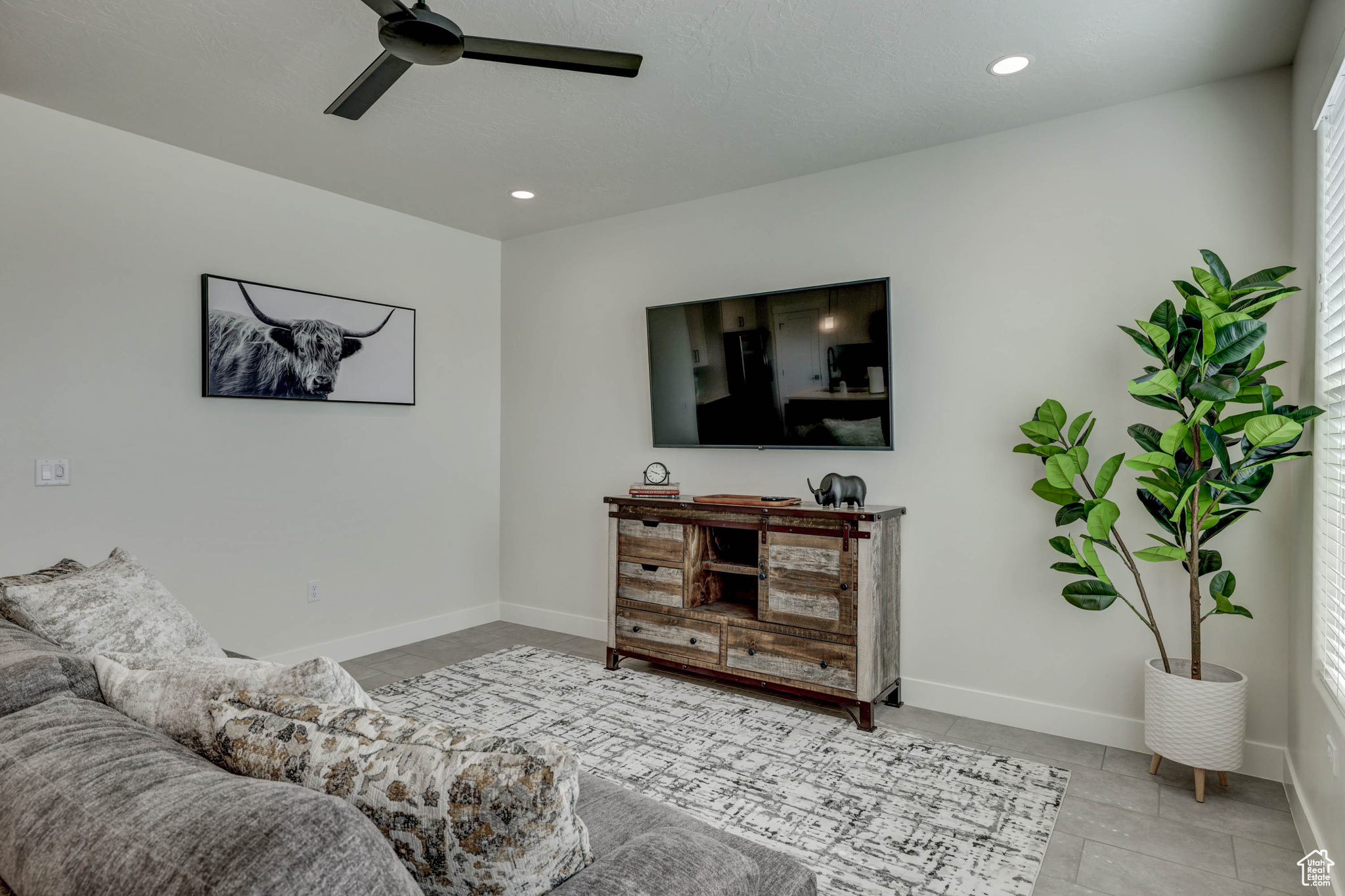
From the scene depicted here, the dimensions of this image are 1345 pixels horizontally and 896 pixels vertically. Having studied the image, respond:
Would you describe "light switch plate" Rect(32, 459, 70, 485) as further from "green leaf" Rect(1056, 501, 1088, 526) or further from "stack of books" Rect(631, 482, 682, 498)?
"green leaf" Rect(1056, 501, 1088, 526)

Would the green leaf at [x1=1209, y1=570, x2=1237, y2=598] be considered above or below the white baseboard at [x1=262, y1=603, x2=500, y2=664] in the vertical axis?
above

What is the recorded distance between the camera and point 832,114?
310cm

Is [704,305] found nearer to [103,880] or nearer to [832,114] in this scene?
[832,114]

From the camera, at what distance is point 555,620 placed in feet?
15.8

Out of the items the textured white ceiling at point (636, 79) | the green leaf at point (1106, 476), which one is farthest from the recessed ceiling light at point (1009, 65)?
the green leaf at point (1106, 476)

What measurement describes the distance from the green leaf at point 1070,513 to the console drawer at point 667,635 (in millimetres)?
1597

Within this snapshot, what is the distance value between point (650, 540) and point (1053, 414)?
1966mm

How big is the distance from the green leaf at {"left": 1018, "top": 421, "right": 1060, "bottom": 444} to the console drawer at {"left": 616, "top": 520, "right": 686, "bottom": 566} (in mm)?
1651

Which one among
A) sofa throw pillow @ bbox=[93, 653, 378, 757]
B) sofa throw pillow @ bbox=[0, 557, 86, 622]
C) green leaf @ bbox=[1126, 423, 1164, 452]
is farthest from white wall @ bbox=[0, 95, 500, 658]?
green leaf @ bbox=[1126, 423, 1164, 452]

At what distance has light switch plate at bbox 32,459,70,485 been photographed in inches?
121

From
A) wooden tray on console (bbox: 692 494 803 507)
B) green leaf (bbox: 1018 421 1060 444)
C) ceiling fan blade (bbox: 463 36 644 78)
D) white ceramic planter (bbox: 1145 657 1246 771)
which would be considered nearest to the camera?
ceiling fan blade (bbox: 463 36 644 78)

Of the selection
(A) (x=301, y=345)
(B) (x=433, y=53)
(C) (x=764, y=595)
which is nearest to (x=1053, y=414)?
(C) (x=764, y=595)

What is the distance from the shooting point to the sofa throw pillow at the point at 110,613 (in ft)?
5.67

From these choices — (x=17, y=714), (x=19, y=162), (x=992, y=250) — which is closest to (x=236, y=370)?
(x=19, y=162)
